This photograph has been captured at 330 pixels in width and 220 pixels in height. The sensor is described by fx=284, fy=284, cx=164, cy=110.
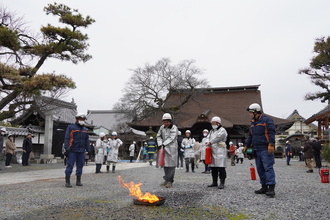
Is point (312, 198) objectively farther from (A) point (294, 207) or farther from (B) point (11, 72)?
(B) point (11, 72)

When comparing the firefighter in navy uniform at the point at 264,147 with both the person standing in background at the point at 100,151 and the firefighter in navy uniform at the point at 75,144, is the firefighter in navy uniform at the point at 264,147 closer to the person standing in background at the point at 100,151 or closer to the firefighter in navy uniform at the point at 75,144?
the firefighter in navy uniform at the point at 75,144

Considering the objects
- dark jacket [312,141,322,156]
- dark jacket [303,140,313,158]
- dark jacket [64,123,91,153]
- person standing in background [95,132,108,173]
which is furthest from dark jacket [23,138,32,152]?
dark jacket [312,141,322,156]

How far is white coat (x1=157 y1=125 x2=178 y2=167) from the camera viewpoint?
245 inches

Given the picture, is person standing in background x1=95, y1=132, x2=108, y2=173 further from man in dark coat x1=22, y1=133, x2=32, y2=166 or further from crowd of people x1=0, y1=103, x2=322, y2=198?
man in dark coat x1=22, y1=133, x2=32, y2=166

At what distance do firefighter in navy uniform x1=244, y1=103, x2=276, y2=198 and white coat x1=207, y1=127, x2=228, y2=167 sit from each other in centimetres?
75

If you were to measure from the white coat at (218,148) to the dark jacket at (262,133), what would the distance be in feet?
2.70

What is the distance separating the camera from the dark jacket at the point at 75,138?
21.5ft

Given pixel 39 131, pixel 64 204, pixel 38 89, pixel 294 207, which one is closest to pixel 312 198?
pixel 294 207

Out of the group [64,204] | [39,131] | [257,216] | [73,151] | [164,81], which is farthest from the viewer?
[164,81]

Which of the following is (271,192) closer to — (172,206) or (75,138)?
(172,206)

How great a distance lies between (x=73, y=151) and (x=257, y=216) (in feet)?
14.6

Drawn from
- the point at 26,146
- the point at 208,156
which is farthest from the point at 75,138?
the point at 26,146

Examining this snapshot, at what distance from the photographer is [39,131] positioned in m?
19.2

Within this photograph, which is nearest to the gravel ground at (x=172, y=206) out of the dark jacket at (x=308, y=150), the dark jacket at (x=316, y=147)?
the dark jacket at (x=308, y=150)
